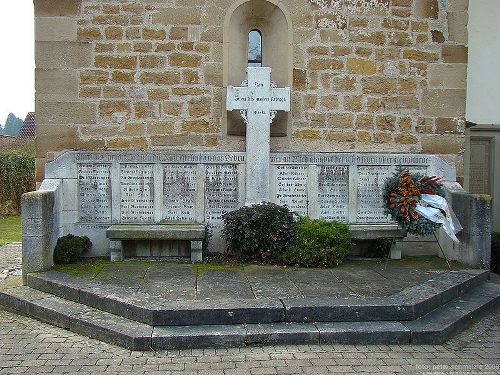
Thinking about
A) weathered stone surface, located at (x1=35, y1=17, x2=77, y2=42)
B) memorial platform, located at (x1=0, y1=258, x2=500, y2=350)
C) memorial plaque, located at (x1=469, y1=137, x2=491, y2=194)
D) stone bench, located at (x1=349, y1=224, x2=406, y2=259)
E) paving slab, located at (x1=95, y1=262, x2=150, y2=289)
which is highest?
weathered stone surface, located at (x1=35, y1=17, x2=77, y2=42)

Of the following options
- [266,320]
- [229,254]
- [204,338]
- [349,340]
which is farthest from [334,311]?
[229,254]

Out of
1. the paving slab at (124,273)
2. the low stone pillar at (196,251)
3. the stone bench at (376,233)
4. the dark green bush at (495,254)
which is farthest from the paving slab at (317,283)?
the dark green bush at (495,254)

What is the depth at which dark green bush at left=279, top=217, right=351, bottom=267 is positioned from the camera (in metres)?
7.32

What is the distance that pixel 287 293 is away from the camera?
232 inches

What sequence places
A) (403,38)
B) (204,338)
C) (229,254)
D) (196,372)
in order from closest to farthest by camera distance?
(196,372)
(204,338)
(229,254)
(403,38)

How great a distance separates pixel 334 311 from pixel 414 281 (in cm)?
178

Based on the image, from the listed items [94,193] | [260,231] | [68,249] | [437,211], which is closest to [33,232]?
[68,249]

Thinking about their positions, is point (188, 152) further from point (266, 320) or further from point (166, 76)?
point (266, 320)

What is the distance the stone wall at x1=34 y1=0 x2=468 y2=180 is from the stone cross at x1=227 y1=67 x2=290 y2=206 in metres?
0.46

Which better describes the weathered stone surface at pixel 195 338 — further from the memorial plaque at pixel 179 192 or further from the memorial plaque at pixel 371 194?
the memorial plaque at pixel 371 194

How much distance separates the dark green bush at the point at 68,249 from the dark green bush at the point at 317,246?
302 cm

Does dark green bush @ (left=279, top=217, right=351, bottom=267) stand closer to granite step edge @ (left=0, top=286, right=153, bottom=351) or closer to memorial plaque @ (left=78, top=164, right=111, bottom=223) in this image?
granite step edge @ (left=0, top=286, right=153, bottom=351)

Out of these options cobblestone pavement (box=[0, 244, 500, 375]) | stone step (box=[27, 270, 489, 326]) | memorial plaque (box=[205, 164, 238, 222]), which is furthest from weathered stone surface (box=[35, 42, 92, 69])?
cobblestone pavement (box=[0, 244, 500, 375])

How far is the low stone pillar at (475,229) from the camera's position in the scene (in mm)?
7551
